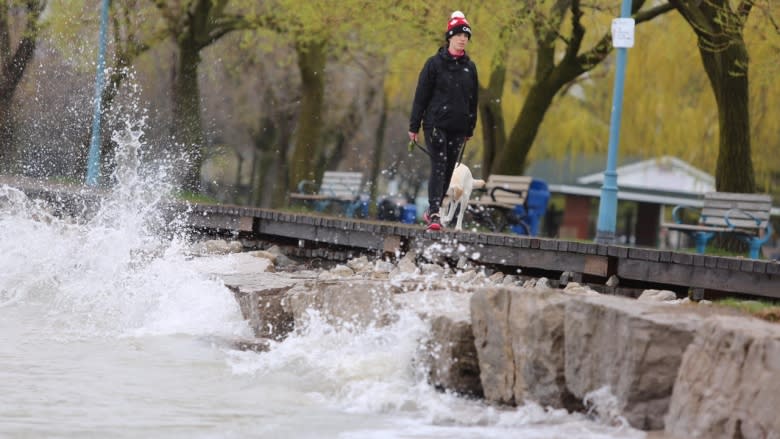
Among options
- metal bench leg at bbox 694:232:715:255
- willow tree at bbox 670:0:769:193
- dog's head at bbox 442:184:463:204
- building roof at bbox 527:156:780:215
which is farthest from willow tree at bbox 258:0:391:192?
building roof at bbox 527:156:780:215

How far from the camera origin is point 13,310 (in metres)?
13.8

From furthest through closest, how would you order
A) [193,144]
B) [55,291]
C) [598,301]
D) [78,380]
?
[193,144], [55,291], [78,380], [598,301]

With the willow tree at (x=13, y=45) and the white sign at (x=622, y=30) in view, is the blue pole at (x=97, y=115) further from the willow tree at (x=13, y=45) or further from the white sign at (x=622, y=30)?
the white sign at (x=622, y=30)

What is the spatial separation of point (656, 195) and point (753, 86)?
39788 mm

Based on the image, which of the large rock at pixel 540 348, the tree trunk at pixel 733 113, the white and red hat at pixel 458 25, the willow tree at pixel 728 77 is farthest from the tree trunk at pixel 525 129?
the large rock at pixel 540 348

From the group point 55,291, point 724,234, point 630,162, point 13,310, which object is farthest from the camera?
point 630,162

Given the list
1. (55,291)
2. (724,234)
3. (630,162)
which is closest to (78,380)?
(55,291)

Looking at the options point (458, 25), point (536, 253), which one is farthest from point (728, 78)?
point (458, 25)

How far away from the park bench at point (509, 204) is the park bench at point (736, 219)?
126 inches

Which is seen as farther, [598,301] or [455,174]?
[455,174]

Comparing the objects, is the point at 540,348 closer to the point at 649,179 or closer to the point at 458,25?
the point at 458,25

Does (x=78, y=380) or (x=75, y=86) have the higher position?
(x=75, y=86)

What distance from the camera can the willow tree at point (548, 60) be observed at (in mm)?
24578

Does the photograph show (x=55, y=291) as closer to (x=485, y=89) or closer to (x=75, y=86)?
(x=485, y=89)
